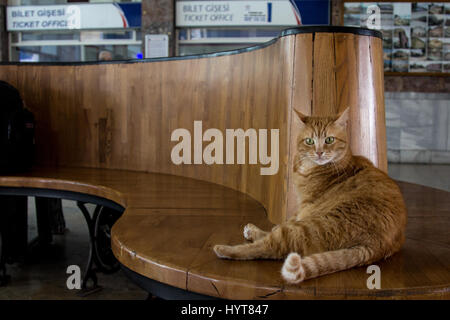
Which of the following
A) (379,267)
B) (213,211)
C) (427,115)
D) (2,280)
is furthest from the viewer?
(427,115)

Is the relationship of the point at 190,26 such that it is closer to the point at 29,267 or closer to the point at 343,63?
the point at 29,267

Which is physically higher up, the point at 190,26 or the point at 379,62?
the point at 190,26

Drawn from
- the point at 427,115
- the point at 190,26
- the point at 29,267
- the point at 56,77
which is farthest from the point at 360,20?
the point at 29,267

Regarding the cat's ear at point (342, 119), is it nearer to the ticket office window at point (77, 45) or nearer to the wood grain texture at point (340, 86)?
the wood grain texture at point (340, 86)

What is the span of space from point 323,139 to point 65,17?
815 cm

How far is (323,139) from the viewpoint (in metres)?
1.16

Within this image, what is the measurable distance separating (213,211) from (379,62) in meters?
0.83

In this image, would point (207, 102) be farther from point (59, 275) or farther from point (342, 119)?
point (59, 275)

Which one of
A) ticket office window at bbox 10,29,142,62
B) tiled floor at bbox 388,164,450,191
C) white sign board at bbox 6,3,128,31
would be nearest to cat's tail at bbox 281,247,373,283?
tiled floor at bbox 388,164,450,191

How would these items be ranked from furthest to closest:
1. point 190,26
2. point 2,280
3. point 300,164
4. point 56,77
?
point 190,26 < point 56,77 < point 2,280 < point 300,164

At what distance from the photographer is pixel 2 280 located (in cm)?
307

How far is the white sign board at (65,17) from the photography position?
797 cm

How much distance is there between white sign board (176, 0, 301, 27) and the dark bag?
5216mm

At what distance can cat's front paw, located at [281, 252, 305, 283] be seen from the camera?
0.94 m
